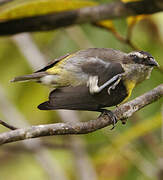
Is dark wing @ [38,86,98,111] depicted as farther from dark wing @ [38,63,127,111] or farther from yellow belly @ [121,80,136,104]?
yellow belly @ [121,80,136,104]

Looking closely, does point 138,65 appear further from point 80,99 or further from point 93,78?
point 80,99

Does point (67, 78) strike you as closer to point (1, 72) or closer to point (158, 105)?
point (158, 105)

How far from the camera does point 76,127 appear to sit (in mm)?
2340

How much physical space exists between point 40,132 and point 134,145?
2.43 meters

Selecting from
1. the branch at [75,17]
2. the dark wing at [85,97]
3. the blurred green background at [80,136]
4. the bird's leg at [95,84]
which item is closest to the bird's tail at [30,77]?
the dark wing at [85,97]

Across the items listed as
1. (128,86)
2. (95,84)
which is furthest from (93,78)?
(128,86)

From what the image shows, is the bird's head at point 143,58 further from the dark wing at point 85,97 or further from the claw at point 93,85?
the claw at point 93,85

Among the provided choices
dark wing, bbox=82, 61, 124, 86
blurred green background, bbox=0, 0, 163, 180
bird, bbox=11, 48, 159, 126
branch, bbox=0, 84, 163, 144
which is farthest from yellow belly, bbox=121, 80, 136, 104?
blurred green background, bbox=0, 0, 163, 180

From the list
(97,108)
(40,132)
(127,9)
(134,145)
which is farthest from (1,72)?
(40,132)

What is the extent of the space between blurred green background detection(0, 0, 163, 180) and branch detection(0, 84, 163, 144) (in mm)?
878

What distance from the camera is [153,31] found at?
14.0ft

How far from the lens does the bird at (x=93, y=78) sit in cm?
266

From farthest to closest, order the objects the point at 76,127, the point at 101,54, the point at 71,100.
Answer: the point at 101,54
the point at 71,100
the point at 76,127

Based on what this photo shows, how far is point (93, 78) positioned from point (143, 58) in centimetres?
43
